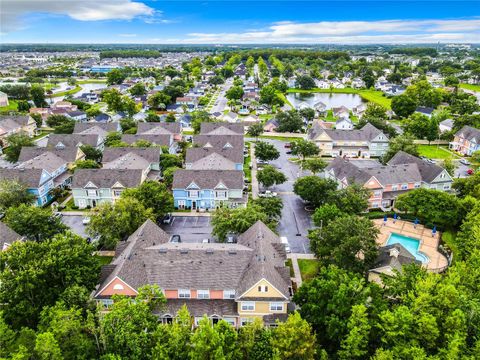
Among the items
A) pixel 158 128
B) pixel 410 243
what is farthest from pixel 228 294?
pixel 158 128

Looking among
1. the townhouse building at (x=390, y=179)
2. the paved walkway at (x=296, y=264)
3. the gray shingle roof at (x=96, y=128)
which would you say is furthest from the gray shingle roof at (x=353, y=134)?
the gray shingle roof at (x=96, y=128)

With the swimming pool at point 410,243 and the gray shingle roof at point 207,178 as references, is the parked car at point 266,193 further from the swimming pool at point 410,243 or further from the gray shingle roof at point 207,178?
the swimming pool at point 410,243

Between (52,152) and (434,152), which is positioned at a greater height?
(52,152)

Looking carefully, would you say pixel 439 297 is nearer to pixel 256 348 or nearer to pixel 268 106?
pixel 256 348

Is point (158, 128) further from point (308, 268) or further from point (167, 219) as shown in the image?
point (308, 268)

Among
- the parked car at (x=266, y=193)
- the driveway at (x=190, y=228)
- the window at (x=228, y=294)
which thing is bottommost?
the driveway at (x=190, y=228)

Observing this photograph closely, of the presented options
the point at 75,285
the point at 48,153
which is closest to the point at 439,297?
the point at 75,285

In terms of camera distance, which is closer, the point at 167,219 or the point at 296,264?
the point at 296,264
